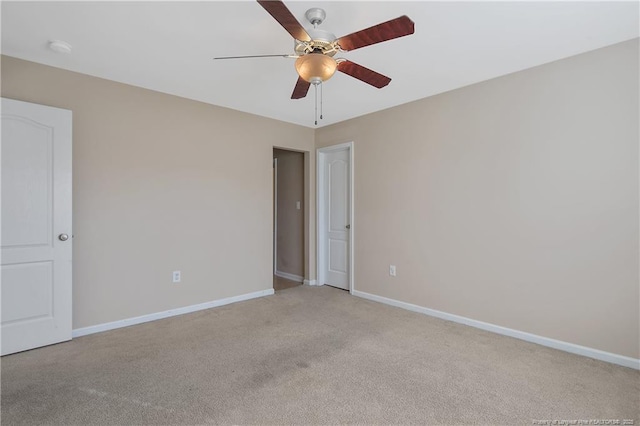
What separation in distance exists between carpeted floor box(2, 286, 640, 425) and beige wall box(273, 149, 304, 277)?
2.11 metres

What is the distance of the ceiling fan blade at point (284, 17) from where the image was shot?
4.88ft

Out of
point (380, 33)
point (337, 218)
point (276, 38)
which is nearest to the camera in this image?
point (380, 33)

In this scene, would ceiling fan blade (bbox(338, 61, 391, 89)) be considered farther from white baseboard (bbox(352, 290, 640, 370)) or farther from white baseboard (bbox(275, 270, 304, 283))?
white baseboard (bbox(275, 270, 304, 283))

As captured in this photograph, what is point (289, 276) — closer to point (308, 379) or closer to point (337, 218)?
→ point (337, 218)

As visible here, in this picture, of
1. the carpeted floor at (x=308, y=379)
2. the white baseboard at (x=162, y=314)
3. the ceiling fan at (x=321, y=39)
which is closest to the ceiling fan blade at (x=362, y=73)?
the ceiling fan at (x=321, y=39)

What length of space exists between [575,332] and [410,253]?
1605mm

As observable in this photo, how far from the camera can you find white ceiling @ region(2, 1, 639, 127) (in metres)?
1.99

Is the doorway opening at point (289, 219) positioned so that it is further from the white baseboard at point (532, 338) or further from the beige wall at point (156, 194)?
the white baseboard at point (532, 338)

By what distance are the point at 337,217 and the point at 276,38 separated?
279 centimetres

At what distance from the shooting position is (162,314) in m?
3.39

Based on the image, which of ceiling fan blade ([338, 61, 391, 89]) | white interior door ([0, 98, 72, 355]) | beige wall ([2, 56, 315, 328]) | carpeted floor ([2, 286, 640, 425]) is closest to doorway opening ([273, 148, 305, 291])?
beige wall ([2, 56, 315, 328])

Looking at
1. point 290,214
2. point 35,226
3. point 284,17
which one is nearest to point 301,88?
point 284,17

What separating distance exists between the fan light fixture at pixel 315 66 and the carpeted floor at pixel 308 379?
6.59ft

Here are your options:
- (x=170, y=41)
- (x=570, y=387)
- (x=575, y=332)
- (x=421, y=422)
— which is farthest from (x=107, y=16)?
(x=575, y=332)
